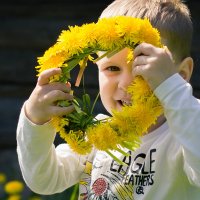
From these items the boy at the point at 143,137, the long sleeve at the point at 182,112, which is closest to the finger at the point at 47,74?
the boy at the point at 143,137

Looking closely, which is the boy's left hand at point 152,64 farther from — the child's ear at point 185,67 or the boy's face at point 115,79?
the child's ear at point 185,67

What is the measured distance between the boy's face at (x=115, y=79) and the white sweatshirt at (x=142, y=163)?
144 mm

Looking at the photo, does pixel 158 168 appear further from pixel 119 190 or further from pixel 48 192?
pixel 48 192

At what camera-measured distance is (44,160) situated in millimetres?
2309

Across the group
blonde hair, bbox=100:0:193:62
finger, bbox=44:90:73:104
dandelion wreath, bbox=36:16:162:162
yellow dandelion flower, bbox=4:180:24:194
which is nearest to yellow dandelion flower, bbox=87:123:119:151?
dandelion wreath, bbox=36:16:162:162

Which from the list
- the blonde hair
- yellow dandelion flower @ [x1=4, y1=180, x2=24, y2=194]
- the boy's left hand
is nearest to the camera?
the boy's left hand

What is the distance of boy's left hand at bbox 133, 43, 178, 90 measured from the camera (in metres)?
2.00

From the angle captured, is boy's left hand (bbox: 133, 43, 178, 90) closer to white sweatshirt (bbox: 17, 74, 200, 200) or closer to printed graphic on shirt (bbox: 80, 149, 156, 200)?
white sweatshirt (bbox: 17, 74, 200, 200)

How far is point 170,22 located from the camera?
229cm

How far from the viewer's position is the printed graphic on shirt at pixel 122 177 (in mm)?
2223

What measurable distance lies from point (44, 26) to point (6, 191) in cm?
101

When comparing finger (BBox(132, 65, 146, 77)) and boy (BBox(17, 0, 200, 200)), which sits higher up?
finger (BBox(132, 65, 146, 77))

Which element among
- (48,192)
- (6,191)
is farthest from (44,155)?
(6,191)

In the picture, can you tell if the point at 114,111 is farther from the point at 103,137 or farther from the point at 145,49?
the point at 145,49
